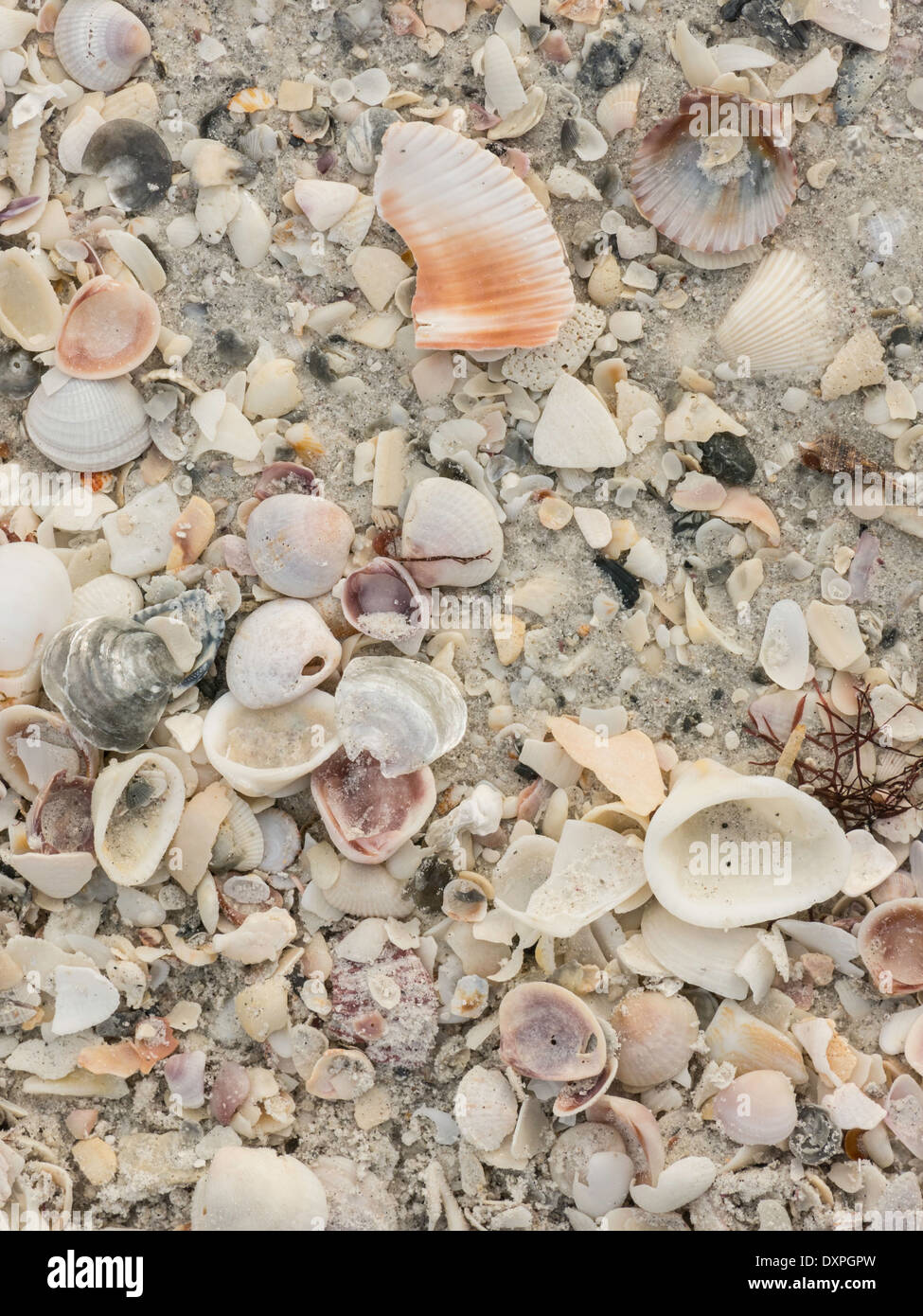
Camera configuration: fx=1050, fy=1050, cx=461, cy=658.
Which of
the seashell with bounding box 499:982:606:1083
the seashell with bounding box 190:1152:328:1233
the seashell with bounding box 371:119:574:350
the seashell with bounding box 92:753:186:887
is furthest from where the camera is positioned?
the seashell with bounding box 371:119:574:350

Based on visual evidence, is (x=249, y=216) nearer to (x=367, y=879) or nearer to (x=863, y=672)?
(x=367, y=879)

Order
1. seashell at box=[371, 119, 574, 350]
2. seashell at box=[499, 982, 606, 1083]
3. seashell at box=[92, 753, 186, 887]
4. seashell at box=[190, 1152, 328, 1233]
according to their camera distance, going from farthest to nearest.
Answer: seashell at box=[371, 119, 574, 350], seashell at box=[92, 753, 186, 887], seashell at box=[499, 982, 606, 1083], seashell at box=[190, 1152, 328, 1233]

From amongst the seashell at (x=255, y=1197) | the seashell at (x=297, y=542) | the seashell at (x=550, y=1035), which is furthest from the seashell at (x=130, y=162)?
the seashell at (x=255, y=1197)

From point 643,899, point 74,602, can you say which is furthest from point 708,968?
point 74,602

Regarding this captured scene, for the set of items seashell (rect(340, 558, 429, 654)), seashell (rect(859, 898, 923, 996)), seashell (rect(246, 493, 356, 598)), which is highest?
seashell (rect(246, 493, 356, 598))

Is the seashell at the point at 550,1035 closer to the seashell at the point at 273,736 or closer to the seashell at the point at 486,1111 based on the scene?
the seashell at the point at 486,1111

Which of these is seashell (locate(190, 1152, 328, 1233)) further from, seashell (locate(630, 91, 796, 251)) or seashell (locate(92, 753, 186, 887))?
seashell (locate(630, 91, 796, 251))

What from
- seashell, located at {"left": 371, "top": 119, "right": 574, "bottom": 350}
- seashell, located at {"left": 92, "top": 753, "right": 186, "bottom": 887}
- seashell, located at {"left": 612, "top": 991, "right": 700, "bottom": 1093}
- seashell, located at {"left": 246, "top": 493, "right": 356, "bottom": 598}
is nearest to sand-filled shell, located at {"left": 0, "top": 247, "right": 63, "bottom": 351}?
seashell, located at {"left": 246, "top": 493, "right": 356, "bottom": 598}

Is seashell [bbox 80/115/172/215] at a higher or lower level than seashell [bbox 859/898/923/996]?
higher
